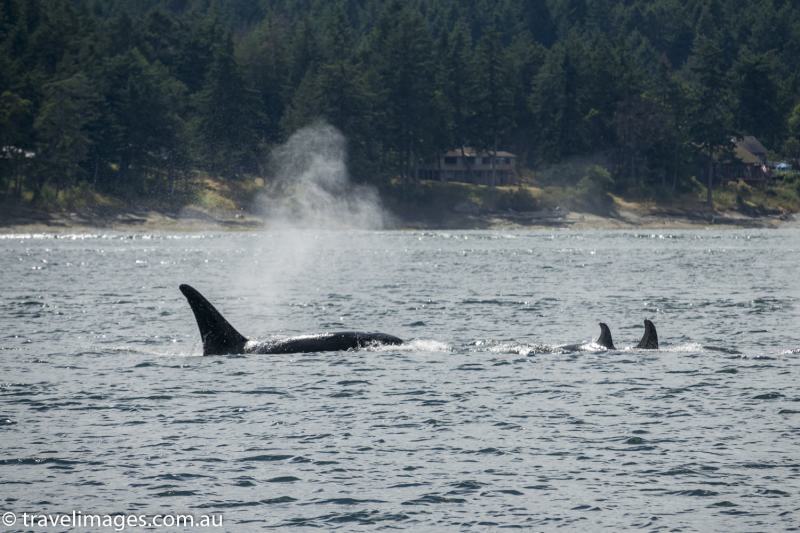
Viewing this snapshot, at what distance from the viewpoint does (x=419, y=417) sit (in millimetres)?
29859

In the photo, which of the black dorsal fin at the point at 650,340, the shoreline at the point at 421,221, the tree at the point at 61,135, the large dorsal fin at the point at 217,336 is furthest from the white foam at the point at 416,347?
the tree at the point at 61,135

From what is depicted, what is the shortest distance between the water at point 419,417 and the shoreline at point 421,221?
3964 inches

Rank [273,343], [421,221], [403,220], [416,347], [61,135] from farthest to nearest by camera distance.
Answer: [403,220] → [421,221] → [61,135] → [416,347] → [273,343]

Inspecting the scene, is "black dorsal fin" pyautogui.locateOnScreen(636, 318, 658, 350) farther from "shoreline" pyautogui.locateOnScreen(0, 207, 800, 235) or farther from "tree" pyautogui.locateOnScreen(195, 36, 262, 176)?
"tree" pyautogui.locateOnScreen(195, 36, 262, 176)

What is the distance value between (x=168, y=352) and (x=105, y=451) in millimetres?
16864

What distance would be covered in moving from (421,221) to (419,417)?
161 metres

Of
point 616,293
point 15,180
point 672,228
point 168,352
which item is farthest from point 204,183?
point 168,352

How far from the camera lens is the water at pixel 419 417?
2205cm

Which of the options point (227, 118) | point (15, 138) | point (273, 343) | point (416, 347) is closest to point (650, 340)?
point (416, 347)

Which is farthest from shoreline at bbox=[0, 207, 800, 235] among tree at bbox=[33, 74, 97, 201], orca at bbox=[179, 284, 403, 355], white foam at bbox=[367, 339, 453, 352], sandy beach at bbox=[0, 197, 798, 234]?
orca at bbox=[179, 284, 403, 355]

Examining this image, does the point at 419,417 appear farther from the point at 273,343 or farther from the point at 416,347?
the point at 416,347

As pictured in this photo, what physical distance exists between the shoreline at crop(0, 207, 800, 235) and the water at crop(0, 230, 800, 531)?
330ft

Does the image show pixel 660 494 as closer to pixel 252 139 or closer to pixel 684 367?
pixel 684 367

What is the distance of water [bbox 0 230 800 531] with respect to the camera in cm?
2205
